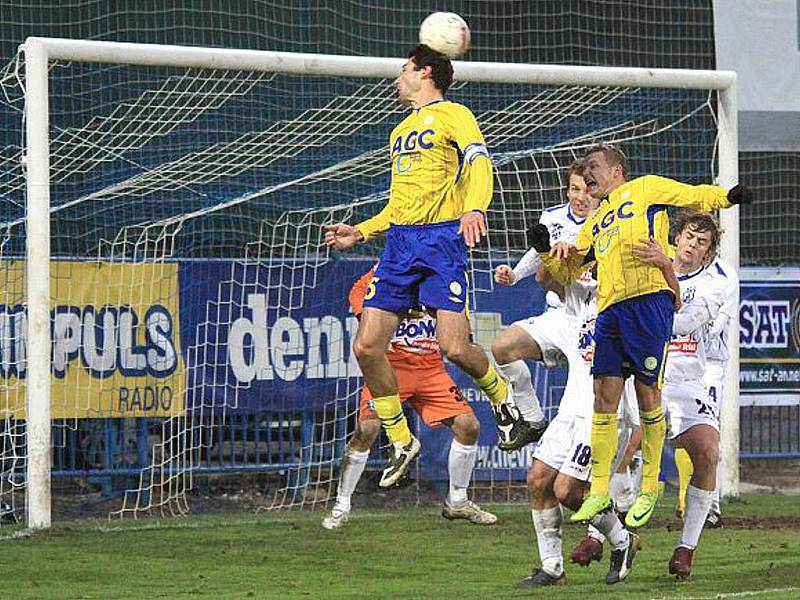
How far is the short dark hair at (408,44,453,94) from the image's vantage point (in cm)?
1013

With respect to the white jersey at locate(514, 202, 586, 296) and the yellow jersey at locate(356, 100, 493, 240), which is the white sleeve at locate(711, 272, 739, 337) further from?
the yellow jersey at locate(356, 100, 493, 240)

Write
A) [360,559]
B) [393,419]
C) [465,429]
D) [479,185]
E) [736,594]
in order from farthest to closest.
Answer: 1. [465,429]
2. [360,559]
3. [393,419]
4. [479,185]
5. [736,594]

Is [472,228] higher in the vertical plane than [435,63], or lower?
lower

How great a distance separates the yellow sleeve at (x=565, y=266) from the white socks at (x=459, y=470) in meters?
3.49

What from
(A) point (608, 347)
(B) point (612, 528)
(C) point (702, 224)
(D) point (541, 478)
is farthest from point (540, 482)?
(C) point (702, 224)

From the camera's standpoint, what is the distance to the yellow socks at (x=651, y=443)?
9.33 m

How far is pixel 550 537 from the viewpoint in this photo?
940cm

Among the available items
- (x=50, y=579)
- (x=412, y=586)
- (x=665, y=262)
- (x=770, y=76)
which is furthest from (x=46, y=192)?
(x=770, y=76)

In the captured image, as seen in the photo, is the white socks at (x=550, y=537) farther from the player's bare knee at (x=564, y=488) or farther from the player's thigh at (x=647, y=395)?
the player's thigh at (x=647, y=395)

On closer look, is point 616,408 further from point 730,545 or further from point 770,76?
point 770,76

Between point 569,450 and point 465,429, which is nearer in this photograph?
point 569,450

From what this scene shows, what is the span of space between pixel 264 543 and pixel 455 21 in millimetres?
3845

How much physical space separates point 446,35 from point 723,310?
94.6 inches

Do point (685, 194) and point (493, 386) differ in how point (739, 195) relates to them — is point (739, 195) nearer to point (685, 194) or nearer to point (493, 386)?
point (685, 194)
